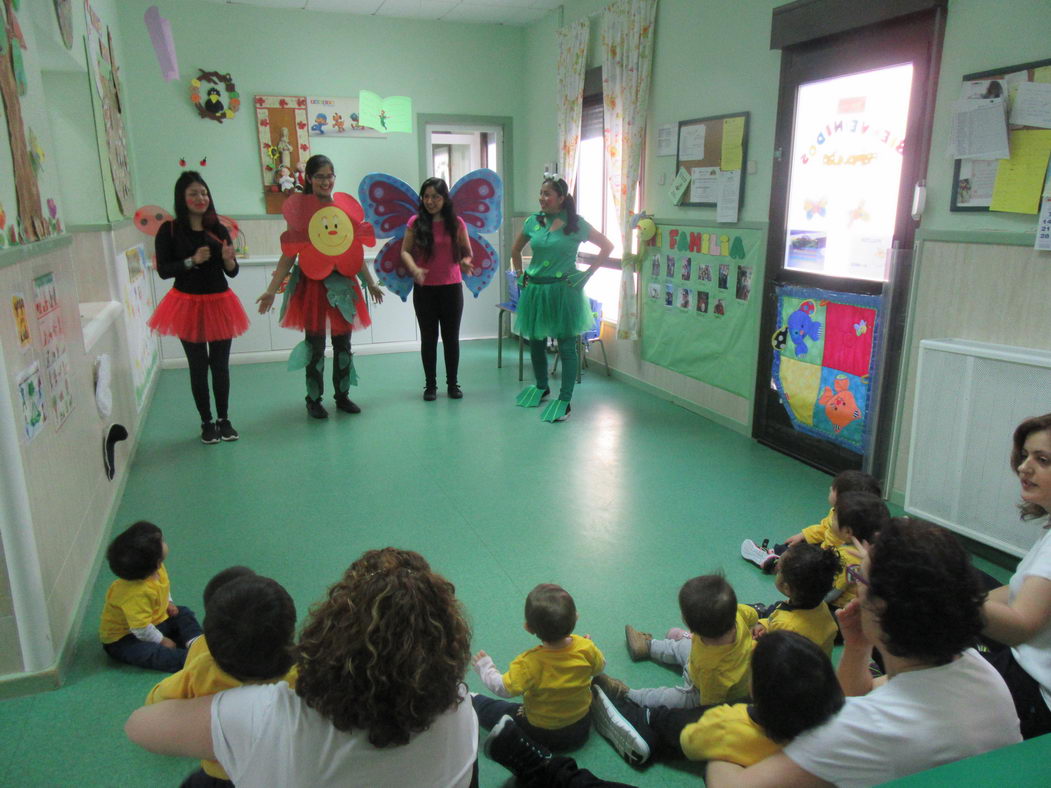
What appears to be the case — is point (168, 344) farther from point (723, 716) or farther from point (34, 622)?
point (723, 716)

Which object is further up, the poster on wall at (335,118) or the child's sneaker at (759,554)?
the poster on wall at (335,118)

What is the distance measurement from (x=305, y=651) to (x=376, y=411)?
3.80 metres

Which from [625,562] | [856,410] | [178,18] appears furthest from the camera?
[178,18]

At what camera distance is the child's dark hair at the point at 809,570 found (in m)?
1.81

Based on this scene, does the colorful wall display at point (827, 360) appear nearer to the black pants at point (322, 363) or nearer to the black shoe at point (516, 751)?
the black shoe at point (516, 751)

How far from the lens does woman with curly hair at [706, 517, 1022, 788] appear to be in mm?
1109

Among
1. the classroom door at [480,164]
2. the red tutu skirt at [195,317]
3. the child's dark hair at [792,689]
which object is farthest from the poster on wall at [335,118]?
the child's dark hair at [792,689]

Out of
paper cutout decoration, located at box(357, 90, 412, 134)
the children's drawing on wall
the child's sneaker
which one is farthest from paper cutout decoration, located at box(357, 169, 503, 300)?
the child's sneaker

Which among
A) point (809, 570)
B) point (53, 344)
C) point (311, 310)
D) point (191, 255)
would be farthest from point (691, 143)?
point (53, 344)

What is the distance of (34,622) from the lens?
199 centimetres

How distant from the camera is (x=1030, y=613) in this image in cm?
139

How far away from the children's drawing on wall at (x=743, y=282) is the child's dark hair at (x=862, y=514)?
2205 millimetres

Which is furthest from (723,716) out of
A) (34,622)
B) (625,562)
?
(34,622)

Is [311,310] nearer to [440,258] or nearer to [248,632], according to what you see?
[440,258]
